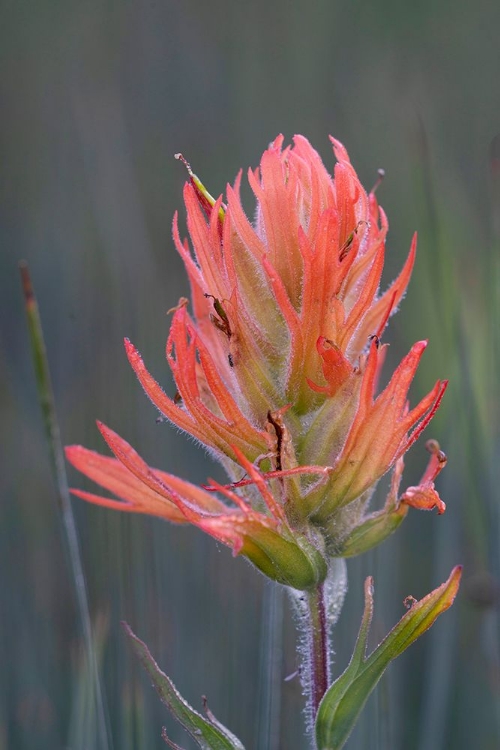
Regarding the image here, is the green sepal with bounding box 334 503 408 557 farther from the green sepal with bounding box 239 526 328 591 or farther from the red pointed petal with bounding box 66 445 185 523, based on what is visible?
the red pointed petal with bounding box 66 445 185 523

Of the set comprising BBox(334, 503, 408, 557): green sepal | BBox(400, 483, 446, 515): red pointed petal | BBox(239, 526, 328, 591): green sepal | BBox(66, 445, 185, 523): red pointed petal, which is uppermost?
BBox(66, 445, 185, 523): red pointed petal

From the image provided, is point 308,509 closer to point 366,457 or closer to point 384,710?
point 366,457

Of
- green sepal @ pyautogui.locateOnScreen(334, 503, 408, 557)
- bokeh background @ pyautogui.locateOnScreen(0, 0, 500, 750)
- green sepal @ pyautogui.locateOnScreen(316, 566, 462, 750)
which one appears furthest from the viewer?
bokeh background @ pyautogui.locateOnScreen(0, 0, 500, 750)

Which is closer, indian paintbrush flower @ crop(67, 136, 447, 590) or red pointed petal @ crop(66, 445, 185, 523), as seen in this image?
indian paintbrush flower @ crop(67, 136, 447, 590)

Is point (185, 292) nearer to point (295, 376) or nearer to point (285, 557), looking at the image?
point (295, 376)

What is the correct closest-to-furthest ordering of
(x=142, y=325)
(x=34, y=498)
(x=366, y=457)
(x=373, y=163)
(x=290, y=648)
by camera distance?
(x=366, y=457) → (x=142, y=325) → (x=290, y=648) → (x=34, y=498) → (x=373, y=163)

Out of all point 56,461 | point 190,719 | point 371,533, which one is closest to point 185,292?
point 56,461

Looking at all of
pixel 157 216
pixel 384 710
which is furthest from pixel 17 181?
pixel 384 710

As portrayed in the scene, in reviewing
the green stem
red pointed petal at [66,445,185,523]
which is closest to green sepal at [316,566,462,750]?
the green stem
